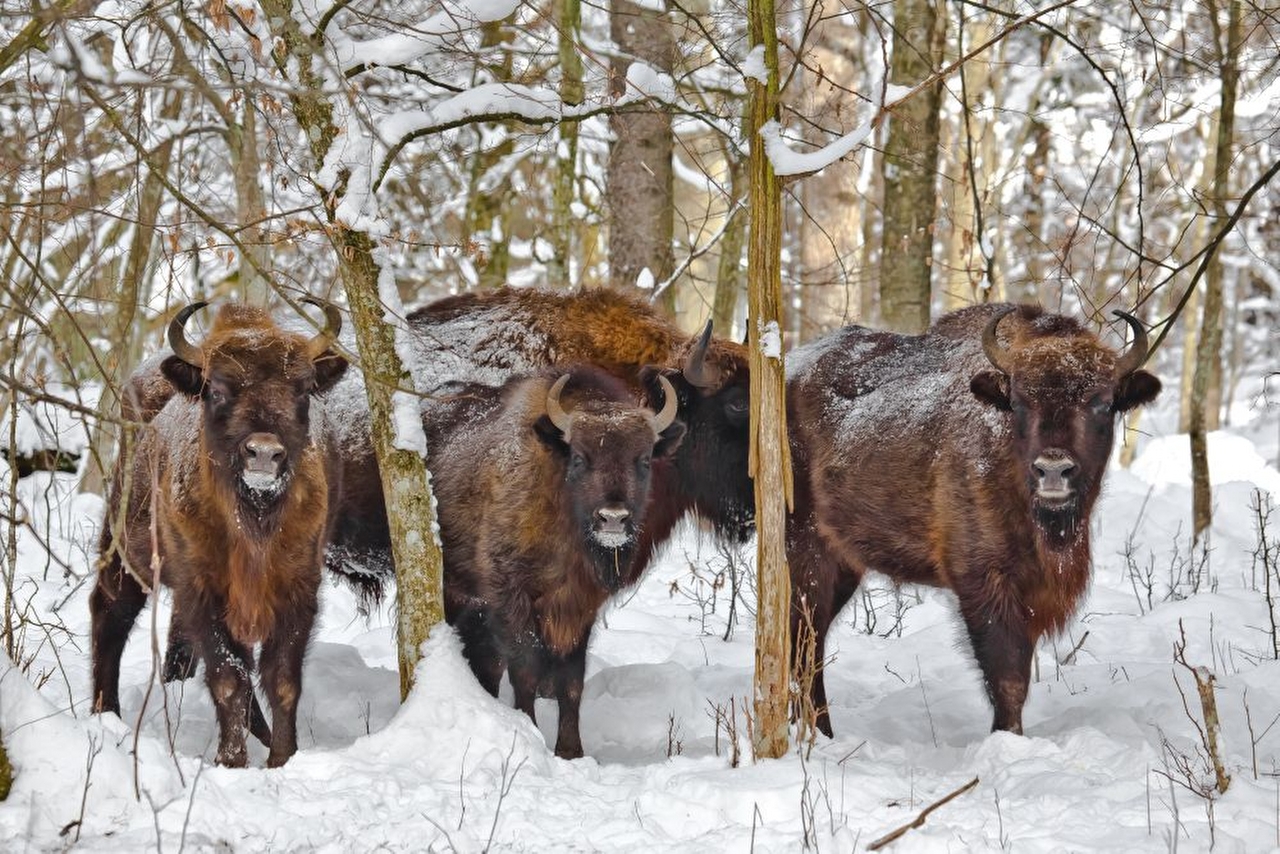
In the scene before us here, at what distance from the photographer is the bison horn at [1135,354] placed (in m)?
5.90

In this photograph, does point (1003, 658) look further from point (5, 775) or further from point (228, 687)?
point (5, 775)

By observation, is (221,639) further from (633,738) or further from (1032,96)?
(1032,96)

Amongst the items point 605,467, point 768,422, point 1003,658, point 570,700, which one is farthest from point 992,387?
point 570,700

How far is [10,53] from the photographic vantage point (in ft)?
14.4

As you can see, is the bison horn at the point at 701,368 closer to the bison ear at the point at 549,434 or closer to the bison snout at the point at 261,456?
the bison ear at the point at 549,434

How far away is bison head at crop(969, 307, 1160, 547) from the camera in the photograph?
5918 millimetres

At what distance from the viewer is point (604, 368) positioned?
24.4ft

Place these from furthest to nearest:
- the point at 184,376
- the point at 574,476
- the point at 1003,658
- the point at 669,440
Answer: the point at 669,440 < the point at 574,476 < the point at 1003,658 < the point at 184,376

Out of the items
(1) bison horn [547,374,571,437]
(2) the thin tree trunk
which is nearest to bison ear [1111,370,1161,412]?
(1) bison horn [547,374,571,437]

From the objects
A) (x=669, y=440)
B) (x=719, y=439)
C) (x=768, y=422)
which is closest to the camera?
(x=768, y=422)

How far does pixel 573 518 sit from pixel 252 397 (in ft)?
5.68

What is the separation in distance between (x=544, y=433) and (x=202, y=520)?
173cm

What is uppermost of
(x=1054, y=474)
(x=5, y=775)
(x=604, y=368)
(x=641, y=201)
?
(x=641, y=201)

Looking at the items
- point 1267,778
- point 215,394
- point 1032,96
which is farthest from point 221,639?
point 1032,96
